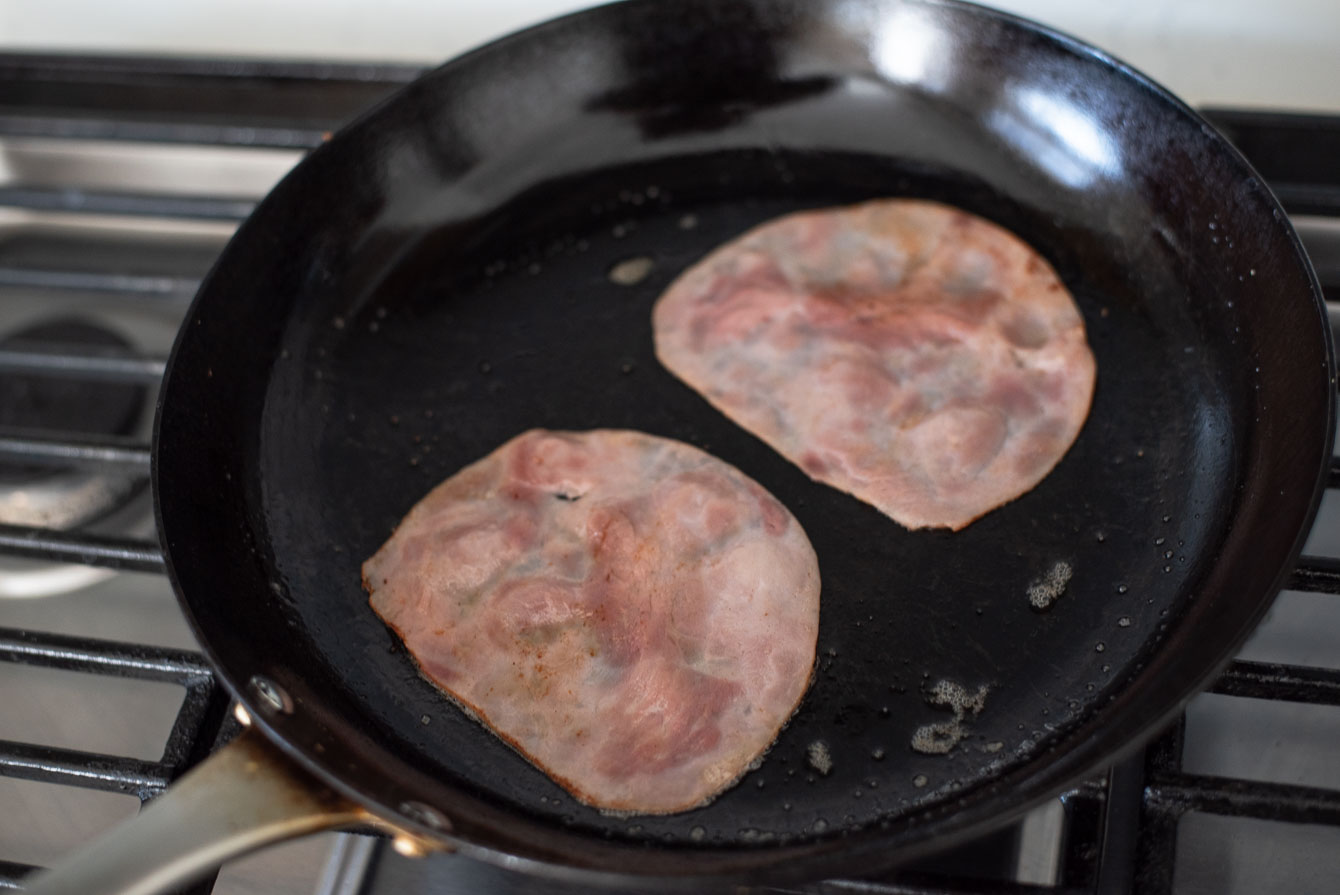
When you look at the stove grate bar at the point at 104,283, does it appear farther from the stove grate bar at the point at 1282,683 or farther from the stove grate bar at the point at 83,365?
the stove grate bar at the point at 1282,683

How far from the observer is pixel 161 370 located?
979mm

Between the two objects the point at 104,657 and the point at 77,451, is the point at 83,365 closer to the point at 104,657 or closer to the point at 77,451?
the point at 77,451

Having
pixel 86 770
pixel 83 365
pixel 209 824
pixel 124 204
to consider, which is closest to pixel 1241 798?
pixel 209 824

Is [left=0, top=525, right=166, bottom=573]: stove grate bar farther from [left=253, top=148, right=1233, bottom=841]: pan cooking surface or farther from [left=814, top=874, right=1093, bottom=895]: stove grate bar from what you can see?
[left=814, top=874, right=1093, bottom=895]: stove grate bar

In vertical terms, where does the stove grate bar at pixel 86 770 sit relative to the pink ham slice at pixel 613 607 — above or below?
below

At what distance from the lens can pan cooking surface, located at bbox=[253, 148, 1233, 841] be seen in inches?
29.4

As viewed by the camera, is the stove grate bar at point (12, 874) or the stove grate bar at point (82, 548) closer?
the stove grate bar at point (12, 874)

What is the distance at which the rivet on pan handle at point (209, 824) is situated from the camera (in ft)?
1.86

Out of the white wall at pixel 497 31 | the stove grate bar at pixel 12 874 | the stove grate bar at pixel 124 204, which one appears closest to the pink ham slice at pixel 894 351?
the white wall at pixel 497 31

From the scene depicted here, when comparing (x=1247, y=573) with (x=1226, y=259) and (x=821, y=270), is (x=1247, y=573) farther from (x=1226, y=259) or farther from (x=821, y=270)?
(x=821, y=270)

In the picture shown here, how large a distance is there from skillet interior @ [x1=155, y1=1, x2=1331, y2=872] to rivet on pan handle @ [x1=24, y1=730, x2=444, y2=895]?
0.02 metres

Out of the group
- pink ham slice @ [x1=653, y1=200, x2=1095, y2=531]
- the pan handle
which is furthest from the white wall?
the pan handle

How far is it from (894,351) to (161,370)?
25.6 inches

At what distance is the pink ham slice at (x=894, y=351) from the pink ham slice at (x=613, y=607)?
0.09 meters
